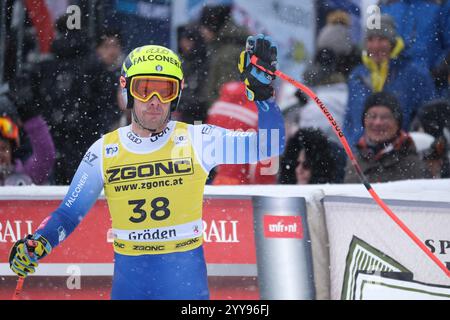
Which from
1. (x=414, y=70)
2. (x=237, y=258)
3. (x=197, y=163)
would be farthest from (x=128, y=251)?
(x=414, y=70)

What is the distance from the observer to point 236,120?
22.0 ft

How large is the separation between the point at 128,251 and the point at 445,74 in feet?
10.5

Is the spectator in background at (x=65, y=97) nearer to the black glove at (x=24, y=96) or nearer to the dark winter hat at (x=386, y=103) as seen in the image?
the black glove at (x=24, y=96)

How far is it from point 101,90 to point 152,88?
7.00ft

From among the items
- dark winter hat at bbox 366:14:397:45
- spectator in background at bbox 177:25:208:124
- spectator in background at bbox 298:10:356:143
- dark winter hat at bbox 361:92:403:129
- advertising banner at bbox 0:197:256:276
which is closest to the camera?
advertising banner at bbox 0:197:256:276

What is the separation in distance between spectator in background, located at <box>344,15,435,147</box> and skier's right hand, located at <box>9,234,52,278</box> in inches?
108

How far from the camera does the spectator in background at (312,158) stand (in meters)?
7.18

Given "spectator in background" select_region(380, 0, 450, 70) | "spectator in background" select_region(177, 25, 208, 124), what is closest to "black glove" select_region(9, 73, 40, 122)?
"spectator in background" select_region(177, 25, 208, 124)

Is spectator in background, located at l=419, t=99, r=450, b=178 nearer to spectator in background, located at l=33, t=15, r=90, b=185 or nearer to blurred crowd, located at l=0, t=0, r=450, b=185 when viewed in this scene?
blurred crowd, located at l=0, t=0, r=450, b=185

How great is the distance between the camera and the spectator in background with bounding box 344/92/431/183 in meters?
6.81

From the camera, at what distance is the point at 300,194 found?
636 cm

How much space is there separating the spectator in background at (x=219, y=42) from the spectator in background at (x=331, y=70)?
658mm

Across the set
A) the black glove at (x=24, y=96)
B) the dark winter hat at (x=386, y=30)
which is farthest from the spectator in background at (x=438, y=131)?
the black glove at (x=24, y=96)
